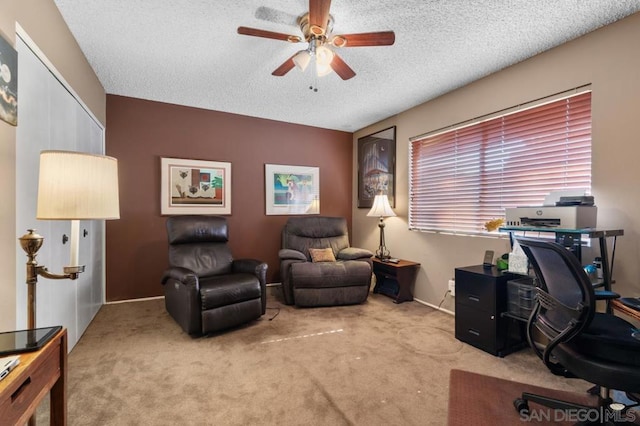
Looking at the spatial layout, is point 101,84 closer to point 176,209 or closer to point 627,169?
point 176,209

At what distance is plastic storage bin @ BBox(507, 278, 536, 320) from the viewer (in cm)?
217

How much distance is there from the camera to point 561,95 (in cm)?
227

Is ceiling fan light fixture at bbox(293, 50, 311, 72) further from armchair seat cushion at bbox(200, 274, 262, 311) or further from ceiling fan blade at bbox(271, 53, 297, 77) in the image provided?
armchair seat cushion at bbox(200, 274, 262, 311)

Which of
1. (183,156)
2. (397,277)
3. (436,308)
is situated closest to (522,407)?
(436,308)

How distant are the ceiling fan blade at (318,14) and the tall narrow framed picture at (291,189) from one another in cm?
258

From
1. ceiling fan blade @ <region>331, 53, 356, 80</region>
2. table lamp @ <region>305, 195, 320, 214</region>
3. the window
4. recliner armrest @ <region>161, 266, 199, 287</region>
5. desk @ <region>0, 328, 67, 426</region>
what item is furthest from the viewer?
table lamp @ <region>305, 195, 320, 214</region>

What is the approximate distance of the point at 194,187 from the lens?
3742mm

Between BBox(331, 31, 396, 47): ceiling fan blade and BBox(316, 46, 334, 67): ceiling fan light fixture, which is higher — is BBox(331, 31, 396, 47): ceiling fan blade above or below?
above

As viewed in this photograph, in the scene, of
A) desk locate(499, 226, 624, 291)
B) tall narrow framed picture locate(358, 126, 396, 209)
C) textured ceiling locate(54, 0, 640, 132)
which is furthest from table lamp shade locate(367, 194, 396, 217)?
desk locate(499, 226, 624, 291)

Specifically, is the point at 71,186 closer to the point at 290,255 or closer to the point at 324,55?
the point at 324,55

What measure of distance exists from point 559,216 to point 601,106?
88 centimetres

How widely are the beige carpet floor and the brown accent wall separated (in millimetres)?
751

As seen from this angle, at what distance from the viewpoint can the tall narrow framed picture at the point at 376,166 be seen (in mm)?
3996

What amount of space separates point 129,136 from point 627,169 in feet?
15.2
